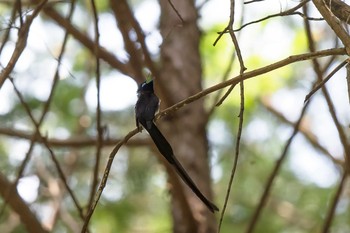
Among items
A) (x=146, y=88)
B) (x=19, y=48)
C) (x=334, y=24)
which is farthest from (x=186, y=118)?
(x=334, y=24)

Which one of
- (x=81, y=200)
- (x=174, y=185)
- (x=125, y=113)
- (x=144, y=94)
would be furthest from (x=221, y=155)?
(x=144, y=94)

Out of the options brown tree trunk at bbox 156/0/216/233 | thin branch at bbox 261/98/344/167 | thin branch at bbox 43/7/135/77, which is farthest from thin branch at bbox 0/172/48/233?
thin branch at bbox 261/98/344/167

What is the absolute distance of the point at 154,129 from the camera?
1240 mm

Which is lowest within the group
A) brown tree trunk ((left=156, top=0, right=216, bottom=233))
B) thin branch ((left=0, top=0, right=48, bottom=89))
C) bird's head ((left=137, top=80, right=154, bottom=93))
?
bird's head ((left=137, top=80, right=154, bottom=93))

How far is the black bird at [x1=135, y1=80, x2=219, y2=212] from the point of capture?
4.05 feet

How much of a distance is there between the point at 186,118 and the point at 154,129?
160cm

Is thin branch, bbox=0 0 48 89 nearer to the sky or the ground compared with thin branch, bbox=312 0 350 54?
nearer to the sky

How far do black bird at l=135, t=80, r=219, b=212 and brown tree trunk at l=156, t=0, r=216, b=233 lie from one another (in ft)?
3.83

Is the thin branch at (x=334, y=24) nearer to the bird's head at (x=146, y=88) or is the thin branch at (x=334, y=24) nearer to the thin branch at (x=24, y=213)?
the bird's head at (x=146, y=88)

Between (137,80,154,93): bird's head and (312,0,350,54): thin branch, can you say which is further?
(137,80,154,93): bird's head

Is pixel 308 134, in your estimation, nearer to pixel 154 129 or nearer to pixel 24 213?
pixel 24 213

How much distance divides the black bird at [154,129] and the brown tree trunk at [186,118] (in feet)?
3.83

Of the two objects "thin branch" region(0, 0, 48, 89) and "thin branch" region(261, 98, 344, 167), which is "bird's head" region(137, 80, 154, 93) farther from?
"thin branch" region(261, 98, 344, 167)

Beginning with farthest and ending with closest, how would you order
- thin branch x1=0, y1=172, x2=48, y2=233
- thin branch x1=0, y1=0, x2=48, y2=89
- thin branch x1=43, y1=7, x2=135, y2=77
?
thin branch x1=43, y1=7, x2=135, y2=77 < thin branch x1=0, y1=172, x2=48, y2=233 < thin branch x1=0, y1=0, x2=48, y2=89
